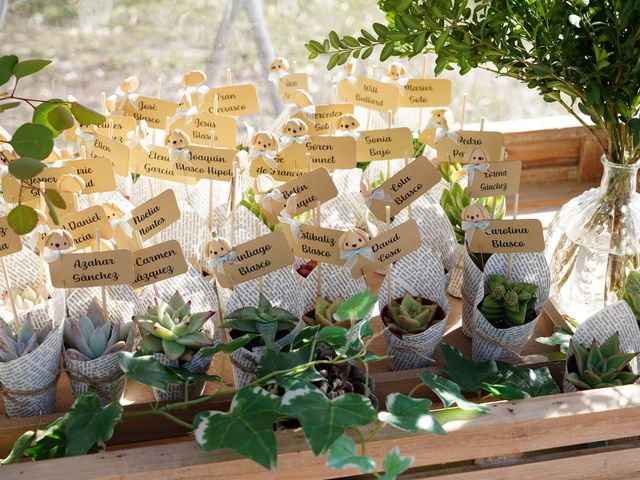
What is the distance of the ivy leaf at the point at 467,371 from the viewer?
124cm

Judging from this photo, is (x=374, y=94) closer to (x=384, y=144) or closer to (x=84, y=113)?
(x=384, y=144)

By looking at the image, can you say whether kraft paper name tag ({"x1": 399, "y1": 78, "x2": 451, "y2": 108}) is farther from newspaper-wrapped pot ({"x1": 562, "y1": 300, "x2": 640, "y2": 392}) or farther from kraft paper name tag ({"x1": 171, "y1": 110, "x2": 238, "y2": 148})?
newspaper-wrapped pot ({"x1": 562, "y1": 300, "x2": 640, "y2": 392})

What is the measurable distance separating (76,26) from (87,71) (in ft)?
0.97

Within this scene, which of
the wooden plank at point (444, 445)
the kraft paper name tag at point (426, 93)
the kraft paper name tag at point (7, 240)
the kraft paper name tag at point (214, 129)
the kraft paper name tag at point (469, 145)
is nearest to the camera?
the wooden plank at point (444, 445)

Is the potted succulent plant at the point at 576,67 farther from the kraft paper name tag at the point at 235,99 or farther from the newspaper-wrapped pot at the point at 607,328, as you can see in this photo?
the kraft paper name tag at the point at 235,99

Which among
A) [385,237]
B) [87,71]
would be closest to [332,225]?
[385,237]

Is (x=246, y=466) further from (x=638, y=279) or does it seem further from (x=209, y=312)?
(x=638, y=279)

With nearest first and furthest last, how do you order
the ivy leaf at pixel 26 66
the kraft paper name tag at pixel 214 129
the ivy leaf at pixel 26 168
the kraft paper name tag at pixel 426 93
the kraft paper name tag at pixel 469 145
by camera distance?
the ivy leaf at pixel 26 168 → the ivy leaf at pixel 26 66 → the kraft paper name tag at pixel 469 145 → the kraft paper name tag at pixel 214 129 → the kraft paper name tag at pixel 426 93

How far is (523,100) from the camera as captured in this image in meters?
4.24

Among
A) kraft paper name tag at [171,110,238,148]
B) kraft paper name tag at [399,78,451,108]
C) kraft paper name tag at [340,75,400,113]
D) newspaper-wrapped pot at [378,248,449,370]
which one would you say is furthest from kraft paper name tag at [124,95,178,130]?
newspaper-wrapped pot at [378,248,449,370]

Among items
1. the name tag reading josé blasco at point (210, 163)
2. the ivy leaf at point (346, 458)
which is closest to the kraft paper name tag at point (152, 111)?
the name tag reading josé blasco at point (210, 163)

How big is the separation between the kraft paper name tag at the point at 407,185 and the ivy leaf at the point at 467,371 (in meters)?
0.27

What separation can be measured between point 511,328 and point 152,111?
3.11ft

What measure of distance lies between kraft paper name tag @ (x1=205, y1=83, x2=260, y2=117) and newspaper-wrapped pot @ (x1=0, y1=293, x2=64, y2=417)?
2.39 ft
